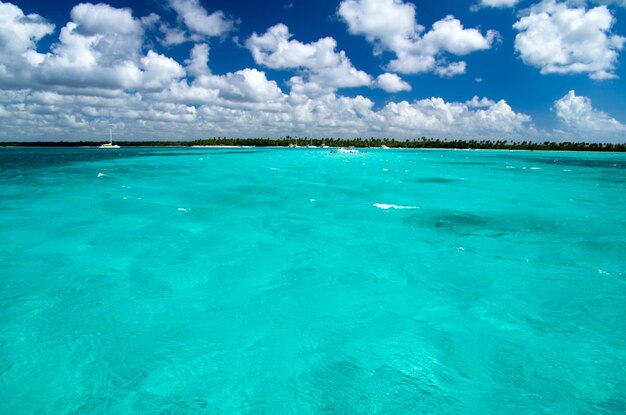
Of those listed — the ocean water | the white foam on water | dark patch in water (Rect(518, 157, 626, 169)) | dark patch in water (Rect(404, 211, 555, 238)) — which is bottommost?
the ocean water

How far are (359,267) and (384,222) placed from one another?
807 centimetres

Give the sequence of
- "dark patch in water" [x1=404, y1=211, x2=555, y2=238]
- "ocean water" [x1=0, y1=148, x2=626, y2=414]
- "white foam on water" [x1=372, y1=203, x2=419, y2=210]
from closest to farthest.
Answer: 1. "ocean water" [x1=0, y1=148, x2=626, y2=414]
2. "dark patch in water" [x1=404, y1=211, x2=555, y2=238]
3. "white foam on water" [x1=372, y1=203, x2=419, y2=210]

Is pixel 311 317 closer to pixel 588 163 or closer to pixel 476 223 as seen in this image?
pixel 476 223

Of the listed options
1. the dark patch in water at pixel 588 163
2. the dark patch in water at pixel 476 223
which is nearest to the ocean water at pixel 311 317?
the dark patch in water at pixel 476 223

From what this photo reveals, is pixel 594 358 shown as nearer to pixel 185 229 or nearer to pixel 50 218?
pixel 185 229

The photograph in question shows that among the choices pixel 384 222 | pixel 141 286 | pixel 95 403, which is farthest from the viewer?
pixel 384 222

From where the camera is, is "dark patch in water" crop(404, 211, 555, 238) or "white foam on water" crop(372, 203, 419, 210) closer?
"dark patch in water" crop(404, 211, 555, 238)

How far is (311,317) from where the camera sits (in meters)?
9.98

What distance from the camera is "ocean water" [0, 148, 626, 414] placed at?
6871 mm

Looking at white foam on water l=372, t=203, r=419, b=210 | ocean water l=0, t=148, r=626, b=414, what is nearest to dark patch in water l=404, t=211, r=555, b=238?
ocean water l=0, t=148, r=626, b=414

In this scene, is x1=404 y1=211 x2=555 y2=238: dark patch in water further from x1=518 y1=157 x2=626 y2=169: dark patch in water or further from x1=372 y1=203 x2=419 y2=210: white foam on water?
x1=518 y1=157 x2=626 y2=169: dark patch in water

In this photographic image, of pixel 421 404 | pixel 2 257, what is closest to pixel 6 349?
pixel 2 257

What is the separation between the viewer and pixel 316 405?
6.59 m

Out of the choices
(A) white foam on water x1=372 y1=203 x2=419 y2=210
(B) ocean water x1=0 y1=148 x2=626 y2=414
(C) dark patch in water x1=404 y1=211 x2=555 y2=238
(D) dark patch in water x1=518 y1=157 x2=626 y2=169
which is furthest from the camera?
(D) dark patch in water x1=518 y1=157 x2=626 y2=169
